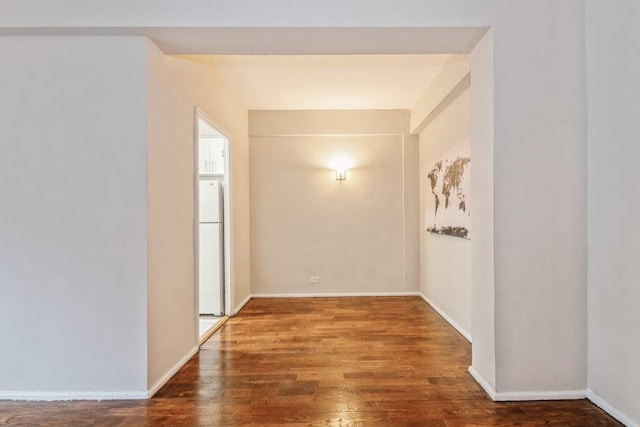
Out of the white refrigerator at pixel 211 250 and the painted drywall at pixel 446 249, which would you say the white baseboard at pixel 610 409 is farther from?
the white refrigerator at pixel 211 250

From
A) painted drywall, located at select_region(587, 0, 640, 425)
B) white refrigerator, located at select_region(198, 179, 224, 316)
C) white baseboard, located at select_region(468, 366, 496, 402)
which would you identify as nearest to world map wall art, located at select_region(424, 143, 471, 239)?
painted drywall, located at select_region(587, 0, 640, 425)

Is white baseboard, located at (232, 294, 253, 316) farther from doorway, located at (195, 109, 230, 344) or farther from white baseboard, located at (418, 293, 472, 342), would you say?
white baseboard, located at (418, 293, 472, 342)

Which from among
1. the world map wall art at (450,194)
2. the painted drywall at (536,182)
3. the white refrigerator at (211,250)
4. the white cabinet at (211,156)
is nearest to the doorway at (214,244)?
the white refrigerator at (211,250)

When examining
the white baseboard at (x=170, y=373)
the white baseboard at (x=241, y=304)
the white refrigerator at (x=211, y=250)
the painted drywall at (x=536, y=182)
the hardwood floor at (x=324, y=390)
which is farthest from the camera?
the white baseboard at (x=241, y=304)

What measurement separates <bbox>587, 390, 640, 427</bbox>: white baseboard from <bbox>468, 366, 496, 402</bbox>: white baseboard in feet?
2.05

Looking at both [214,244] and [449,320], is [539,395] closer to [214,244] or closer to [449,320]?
[449,320]

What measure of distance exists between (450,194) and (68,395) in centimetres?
386

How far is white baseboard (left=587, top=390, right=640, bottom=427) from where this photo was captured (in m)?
2.01

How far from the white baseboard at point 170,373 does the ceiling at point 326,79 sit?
2661 millimetres

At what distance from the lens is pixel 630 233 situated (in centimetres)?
202

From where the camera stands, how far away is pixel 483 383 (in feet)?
8.18

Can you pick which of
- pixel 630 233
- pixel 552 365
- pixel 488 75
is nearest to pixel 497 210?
pixel 630 233

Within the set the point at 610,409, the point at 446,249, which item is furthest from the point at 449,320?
the point at 610,409

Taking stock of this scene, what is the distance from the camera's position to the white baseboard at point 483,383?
235 centimetres
